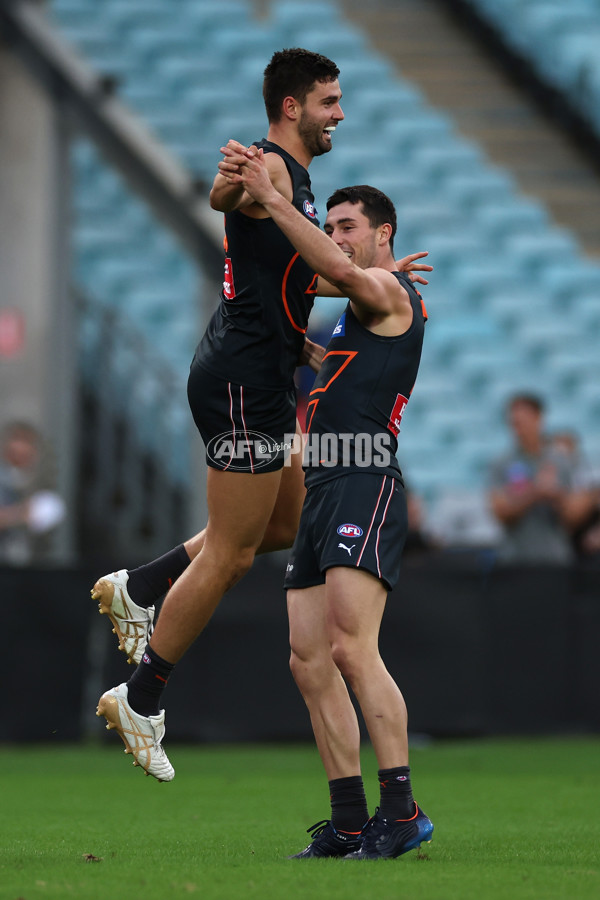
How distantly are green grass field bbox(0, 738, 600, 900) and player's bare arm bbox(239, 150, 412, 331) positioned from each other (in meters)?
1.83

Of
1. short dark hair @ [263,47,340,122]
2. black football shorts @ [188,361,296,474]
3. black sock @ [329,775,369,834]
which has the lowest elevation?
black sock @ [329,775,369,834]

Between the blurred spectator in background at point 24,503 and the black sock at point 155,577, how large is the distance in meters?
4.64

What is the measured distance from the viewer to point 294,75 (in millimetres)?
5043

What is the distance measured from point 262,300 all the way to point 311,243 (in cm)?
42

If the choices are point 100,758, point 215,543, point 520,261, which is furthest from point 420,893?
point 520,261

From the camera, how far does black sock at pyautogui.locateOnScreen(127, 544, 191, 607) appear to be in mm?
5430

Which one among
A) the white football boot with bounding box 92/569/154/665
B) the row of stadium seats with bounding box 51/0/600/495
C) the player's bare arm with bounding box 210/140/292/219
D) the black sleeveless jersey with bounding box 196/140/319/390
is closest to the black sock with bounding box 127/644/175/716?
the white football boot with bounding box 92/569/154/665

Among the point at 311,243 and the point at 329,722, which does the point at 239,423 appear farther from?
the point at 329,722

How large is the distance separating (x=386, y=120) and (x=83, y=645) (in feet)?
25.7

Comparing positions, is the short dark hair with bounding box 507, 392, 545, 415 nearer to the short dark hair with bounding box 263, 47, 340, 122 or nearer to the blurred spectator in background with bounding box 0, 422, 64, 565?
the blurred spectator in background with bounding box 0, 422, 64, 565

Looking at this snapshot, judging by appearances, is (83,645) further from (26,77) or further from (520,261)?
(520,261)

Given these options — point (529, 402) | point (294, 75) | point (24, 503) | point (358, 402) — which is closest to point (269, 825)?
point (358, 402)

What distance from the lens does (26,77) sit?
12836 millimetres

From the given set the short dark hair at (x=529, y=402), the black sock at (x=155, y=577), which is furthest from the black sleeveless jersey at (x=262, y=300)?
the short dark hair at (x=529, y=402)
